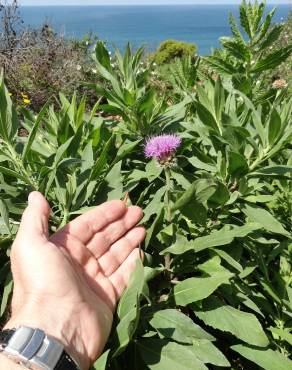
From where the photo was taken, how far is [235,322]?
5.07ft

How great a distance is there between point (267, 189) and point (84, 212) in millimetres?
924

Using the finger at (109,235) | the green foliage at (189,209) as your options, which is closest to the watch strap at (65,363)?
the green foliage at (189,209)

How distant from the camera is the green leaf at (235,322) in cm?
152

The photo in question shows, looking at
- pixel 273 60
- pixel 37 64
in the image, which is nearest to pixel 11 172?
pixel 273 60

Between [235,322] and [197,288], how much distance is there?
18cm

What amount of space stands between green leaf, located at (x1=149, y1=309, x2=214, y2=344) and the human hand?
9.7 inches

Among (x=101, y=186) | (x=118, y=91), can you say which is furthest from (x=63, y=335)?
(x=118, y=91)

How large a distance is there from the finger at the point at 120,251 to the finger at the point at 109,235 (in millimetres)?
21

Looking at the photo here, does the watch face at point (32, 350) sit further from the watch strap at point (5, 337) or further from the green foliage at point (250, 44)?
the green foliage at point (250, 44)

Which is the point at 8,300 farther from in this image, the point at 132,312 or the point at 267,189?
the point at 267,189

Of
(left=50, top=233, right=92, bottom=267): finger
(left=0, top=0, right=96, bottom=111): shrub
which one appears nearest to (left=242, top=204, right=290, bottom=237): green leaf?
(left=50, top=233, right=92, bottom=267): finger

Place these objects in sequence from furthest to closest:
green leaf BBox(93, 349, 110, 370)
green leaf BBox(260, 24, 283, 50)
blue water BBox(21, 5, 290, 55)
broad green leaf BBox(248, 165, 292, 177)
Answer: blue water BBox(21, 5, 290, 55) → green leaf BBox(260, 24, 283, 50) → broad green leaf BBox(248, 165, 292, 177) → green leaf BBox(93, 349, 110, 370)

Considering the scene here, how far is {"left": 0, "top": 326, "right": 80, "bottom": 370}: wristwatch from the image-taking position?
1419mm

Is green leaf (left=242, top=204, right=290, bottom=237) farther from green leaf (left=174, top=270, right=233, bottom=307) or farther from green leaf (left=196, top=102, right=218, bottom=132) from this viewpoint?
green leaf (left=196, top=102, right=218, bottom=132)
